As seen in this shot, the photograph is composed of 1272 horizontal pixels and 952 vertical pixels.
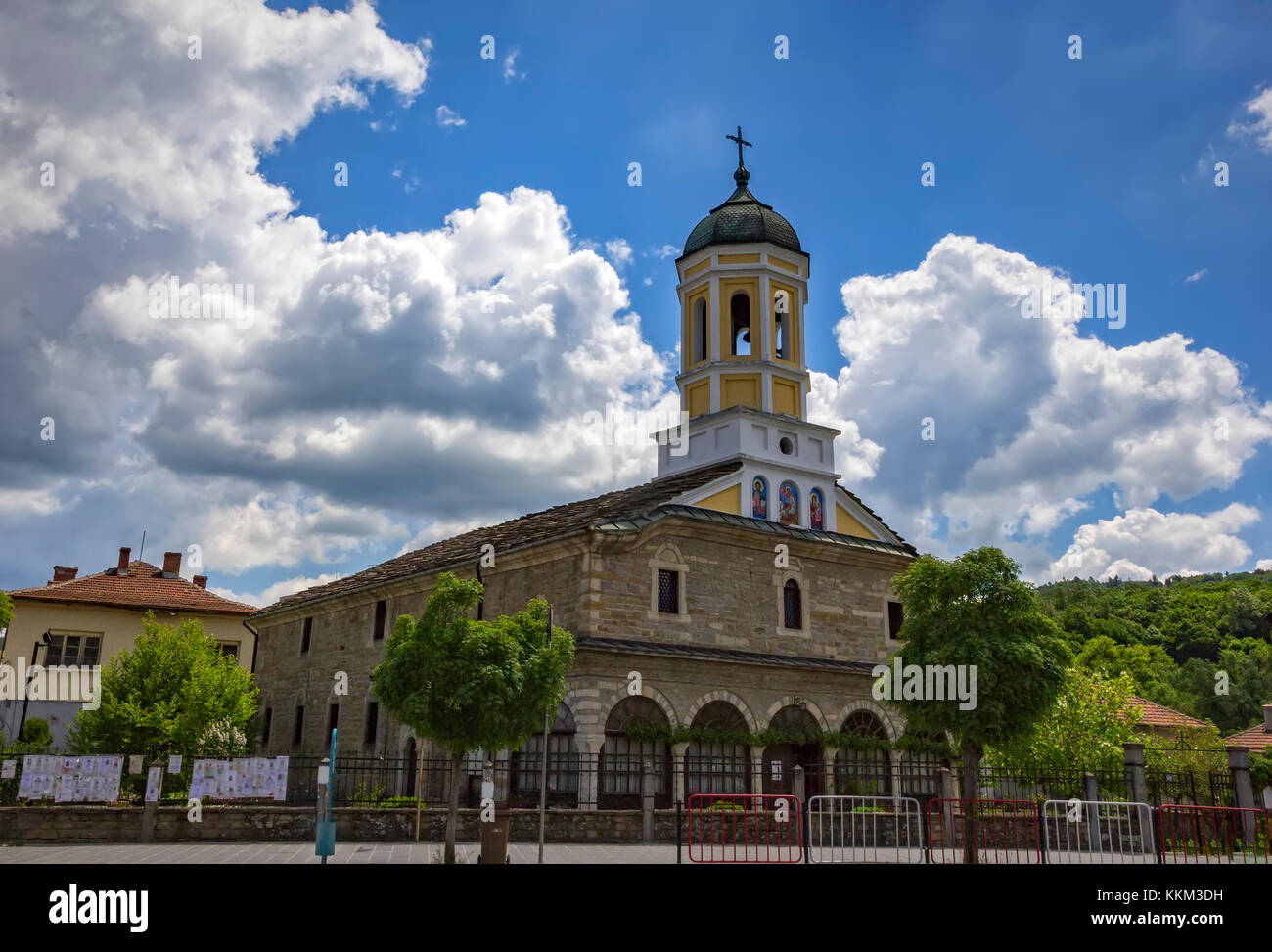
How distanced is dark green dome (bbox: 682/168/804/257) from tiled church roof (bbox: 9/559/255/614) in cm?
2604

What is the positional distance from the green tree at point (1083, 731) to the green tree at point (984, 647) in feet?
41.0

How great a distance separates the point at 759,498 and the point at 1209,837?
13.1 metres

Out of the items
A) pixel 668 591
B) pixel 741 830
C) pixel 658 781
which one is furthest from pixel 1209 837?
pixel 668 591

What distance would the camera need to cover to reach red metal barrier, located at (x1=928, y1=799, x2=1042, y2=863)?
15250 mm

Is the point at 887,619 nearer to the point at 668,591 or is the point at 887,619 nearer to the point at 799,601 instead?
the point at 799,601

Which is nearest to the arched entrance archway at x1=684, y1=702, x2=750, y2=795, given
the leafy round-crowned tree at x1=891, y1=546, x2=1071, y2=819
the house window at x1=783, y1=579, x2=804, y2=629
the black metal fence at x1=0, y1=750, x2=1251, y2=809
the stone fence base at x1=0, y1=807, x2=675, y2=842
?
the black metal fence at x1=0, y1=750, x2=1251, y2=809

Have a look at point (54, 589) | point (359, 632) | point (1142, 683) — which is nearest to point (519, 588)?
point (359, 632)

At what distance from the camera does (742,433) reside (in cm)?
2812

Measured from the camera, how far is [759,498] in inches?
1094

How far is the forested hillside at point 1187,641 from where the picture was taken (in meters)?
67.1

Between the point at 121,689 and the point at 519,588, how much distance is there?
11630 millimetres

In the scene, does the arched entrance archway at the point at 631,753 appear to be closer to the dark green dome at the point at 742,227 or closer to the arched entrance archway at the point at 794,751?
the arched entrance archway at the point at 794,751
